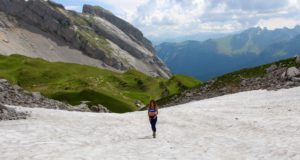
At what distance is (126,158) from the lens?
24.5 m

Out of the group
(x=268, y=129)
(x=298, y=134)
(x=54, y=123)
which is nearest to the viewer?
(x=298, y=134)

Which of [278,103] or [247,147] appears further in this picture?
[278,103]

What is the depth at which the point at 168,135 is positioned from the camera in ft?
112

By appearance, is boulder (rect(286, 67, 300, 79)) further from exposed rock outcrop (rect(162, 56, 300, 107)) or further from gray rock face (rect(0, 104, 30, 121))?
gray rock face (rect(0, 104, 30, 121))

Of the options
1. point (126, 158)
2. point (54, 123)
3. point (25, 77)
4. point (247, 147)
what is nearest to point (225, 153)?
point (247, 147)

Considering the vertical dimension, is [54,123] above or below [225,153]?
above

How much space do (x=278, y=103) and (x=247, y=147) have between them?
21830mm

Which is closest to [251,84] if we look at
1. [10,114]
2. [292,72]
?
[292,72]

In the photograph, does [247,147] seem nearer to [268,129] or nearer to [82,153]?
[268,129]

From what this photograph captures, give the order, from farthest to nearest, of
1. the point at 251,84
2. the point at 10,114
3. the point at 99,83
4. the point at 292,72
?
the point at 99,83 < the point at 251,84 < the point at 292,72 < the point at 10,114

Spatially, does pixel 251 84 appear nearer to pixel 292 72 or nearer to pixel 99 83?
pixel 292 72

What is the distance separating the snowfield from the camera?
2547 cm

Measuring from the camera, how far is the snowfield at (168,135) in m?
25.5

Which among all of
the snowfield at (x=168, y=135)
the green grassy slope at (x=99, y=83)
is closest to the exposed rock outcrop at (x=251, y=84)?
the snowfield at (x=168, y=135)
